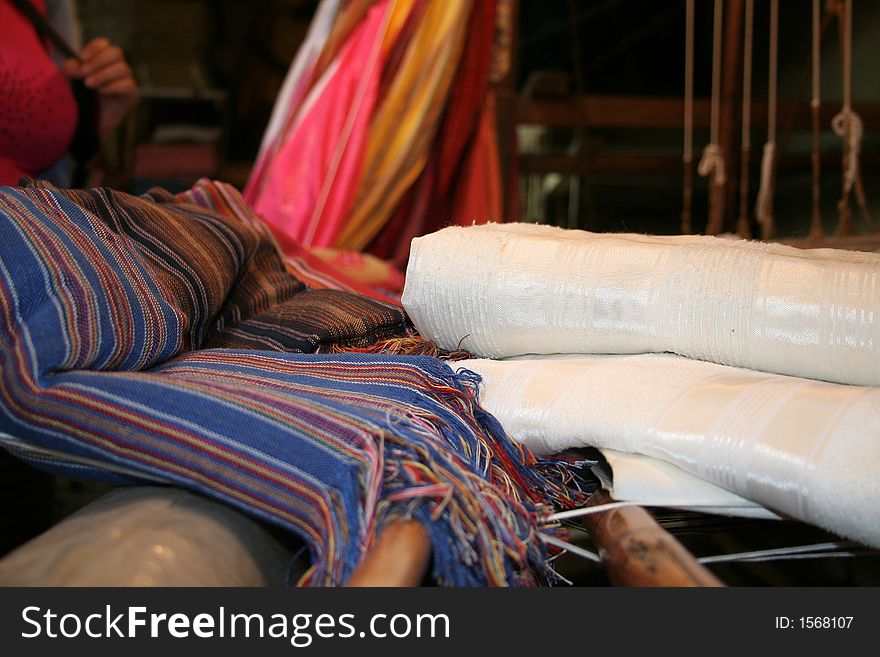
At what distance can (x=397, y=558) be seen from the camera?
0.34m

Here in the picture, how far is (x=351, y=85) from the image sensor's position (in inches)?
57.9

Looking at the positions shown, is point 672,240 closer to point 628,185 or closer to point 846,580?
point 846,580

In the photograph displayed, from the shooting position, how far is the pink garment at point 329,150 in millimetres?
1428

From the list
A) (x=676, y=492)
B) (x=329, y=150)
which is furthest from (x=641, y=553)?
(x=329, y=150)

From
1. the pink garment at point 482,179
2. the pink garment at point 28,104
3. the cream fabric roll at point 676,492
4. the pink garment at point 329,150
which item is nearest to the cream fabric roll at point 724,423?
the cream fabric roll at point 676,492

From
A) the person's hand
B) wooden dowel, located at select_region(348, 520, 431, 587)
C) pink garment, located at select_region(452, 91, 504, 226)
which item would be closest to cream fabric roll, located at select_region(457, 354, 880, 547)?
wooden dowel, located at select_region(348, 520, 431, 587)

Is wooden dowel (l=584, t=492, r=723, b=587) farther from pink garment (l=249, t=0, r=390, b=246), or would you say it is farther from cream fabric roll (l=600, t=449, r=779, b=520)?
pink garment (l=249, t=0, r=390, b=246)

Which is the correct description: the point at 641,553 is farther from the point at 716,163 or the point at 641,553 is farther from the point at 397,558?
the point at 716,163

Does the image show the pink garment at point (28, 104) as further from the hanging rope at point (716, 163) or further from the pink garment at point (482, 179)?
the hanging rope at point (716, 163)

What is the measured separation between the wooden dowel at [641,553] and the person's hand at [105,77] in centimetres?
94

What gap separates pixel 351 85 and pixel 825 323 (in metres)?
1.18

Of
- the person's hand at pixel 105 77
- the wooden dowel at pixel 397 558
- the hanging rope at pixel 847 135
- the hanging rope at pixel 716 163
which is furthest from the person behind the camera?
the hanging rope at pixel 716 163

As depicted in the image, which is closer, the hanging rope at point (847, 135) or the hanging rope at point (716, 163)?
the hanging rope at point (847, 135)

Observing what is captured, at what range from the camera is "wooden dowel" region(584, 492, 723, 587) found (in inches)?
13.4
